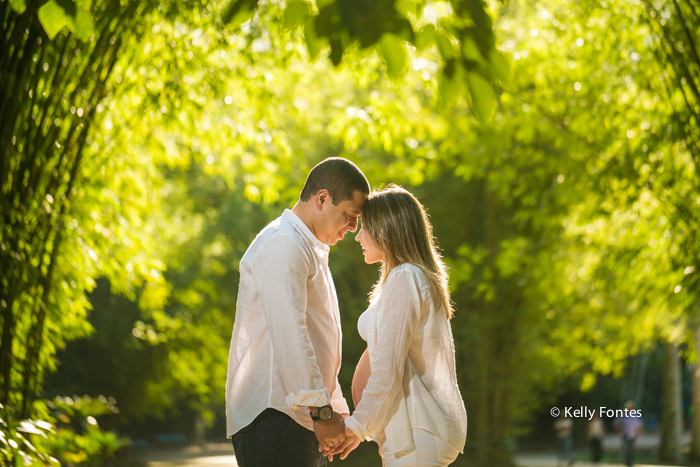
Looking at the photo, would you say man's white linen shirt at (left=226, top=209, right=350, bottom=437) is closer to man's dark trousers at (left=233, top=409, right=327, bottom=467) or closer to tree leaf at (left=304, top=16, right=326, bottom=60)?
man's dark trousers at (left=233, top=409, right=327, bottom=467)

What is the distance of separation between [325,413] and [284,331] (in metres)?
0.27

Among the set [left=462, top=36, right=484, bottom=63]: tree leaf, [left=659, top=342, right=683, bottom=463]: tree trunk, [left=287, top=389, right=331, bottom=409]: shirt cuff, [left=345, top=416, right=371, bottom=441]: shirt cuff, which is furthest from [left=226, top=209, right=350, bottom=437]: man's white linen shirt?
[left=659, top=342, right=683, bottom=463]: tree trunk

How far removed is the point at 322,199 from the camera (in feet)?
7.08

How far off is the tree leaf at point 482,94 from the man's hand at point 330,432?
1.12 meters

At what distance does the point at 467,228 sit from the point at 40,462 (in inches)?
A: 388

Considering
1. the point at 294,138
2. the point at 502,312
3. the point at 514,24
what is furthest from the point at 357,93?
the point at 502,312

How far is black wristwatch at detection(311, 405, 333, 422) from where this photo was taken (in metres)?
1.88

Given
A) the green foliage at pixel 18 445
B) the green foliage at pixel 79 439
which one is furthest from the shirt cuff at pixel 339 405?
the green foliage at pixel 79 439

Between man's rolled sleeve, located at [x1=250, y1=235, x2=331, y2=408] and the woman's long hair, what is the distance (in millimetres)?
288

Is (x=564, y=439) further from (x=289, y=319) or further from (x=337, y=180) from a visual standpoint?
(x=289, y=319)

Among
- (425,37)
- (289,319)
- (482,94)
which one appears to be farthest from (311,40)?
(289,319)

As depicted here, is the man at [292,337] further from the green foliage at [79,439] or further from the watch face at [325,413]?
the green foliage at [79,439]

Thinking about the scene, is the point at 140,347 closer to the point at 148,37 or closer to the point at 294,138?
the point at 294,138

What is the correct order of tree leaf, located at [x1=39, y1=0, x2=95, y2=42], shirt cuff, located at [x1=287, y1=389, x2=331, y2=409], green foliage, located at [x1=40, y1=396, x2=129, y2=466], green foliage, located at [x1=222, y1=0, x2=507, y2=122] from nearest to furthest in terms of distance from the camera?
green foliage, located at [x1=222, y1=0, x2=507, y2=122] → tree leaf, located at [x1=39, y1=0, x2=95, y2=42] → shirt cuff, located at [x1=287, y1=389, x2=331, y2=409] → green foliage, located at [x1=40, y1=396, x2=129, y2=466]
